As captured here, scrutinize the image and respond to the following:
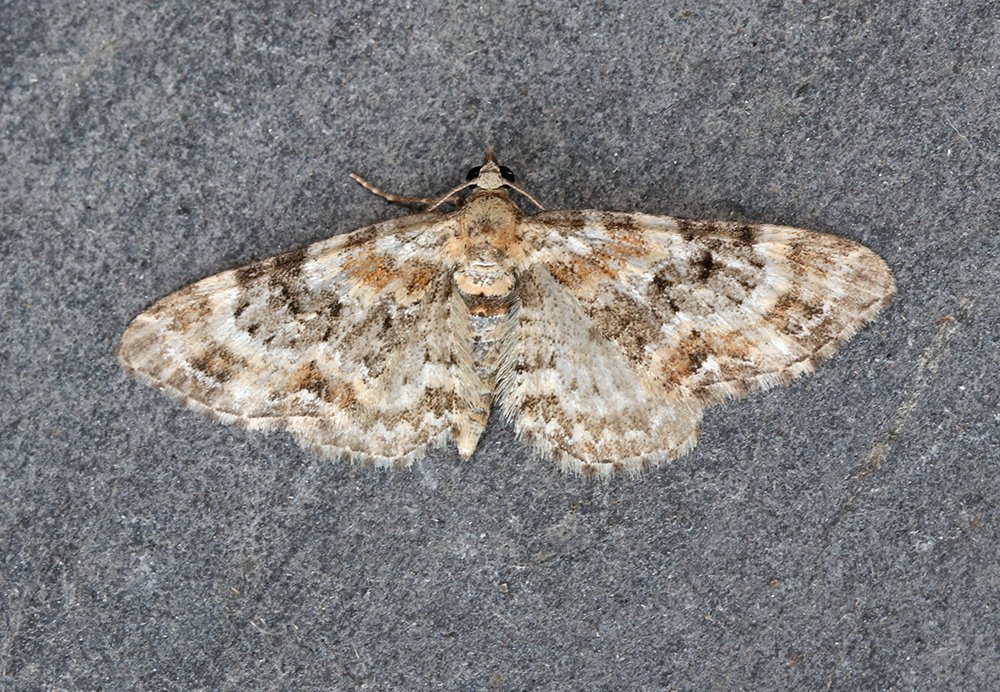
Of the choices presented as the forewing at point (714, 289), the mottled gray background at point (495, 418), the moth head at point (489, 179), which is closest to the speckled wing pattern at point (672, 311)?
the forewing at point (714, 289)

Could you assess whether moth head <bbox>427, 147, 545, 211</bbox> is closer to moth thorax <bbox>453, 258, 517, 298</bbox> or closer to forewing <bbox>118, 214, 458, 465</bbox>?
forewing <bbox>118, 214, 458, 465</bbox>

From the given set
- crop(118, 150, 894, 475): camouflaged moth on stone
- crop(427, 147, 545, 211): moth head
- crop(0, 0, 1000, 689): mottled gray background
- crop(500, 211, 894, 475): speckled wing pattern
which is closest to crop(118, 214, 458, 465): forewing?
crop(118, 150, 894, 475): camouflaged moth on stone

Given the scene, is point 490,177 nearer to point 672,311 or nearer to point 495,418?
point 672,311

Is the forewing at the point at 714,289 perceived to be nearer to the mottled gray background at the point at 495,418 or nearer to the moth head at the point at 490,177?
the moth head at the point at 490,177

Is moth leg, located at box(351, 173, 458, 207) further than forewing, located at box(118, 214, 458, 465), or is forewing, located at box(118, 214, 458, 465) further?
moth leg, located at box(351, 173, 458, 207)

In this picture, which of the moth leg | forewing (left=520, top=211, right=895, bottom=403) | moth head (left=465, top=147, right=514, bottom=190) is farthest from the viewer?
the moth leg
